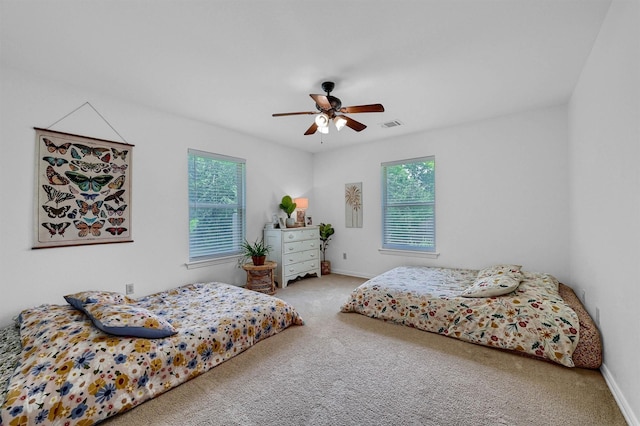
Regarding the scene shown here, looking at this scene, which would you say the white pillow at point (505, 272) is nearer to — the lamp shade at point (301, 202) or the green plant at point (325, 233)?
the green plant at point (325, 233)

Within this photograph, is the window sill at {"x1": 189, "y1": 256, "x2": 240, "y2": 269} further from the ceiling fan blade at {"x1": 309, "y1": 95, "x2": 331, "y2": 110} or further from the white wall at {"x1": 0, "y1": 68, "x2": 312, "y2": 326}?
the ceiling fan blade at {"x1": 309, "y1": 95, "x2": 331, "y2": 110}

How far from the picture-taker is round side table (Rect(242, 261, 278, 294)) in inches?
150

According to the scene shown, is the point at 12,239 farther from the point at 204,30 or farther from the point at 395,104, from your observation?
the point at 395,104

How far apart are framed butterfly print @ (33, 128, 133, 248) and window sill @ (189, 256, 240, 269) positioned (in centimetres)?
84

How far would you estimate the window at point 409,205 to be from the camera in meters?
4.30

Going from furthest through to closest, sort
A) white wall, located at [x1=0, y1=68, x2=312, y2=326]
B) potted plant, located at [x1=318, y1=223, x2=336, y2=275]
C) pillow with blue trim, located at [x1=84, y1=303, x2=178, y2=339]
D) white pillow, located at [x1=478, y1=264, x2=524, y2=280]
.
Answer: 1. potted plant, located at [x1=318, y1=223, x2=336, y2=275]
2. white pillow, located at [x1=478, y1=264, x2=524, y2=280]
3. white wall, located at [x1=0, y1=68, x2=312, y2=326]
4. pillow with blue trim, located at [x1=84, y1=303, x2=178, y2=339]

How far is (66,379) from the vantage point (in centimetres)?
154

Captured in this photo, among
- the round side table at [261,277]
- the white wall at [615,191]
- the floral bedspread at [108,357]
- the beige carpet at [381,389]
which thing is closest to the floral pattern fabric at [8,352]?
the floral bedspread at [108,357]

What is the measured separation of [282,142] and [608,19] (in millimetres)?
4014

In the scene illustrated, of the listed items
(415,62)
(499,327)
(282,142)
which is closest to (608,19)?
(415,62)

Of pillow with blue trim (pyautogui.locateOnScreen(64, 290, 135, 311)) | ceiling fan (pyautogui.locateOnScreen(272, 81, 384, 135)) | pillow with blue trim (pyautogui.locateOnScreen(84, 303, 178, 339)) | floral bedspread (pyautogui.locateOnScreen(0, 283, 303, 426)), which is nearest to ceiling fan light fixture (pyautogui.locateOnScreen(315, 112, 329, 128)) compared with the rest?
ceiling fan (pyautogui.locateOnScreen(272, 81, 384, 135))

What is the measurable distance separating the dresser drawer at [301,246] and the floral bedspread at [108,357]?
1.69m

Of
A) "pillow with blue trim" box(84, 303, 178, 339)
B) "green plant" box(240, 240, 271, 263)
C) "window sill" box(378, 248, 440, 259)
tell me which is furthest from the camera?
"window sill" box(378, 248, 440, 259)

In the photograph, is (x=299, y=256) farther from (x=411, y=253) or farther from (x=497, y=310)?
(x=497, y=310)
